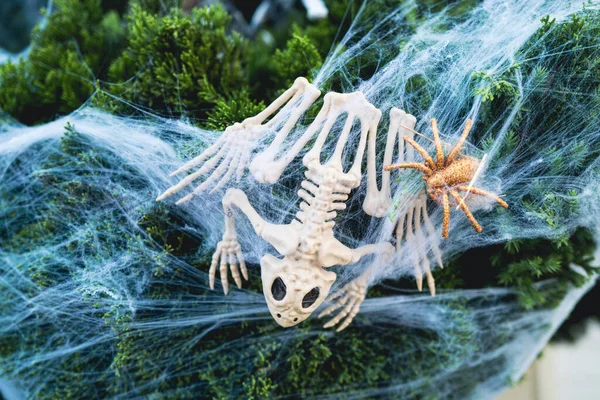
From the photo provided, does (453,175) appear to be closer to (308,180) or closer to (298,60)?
(308,180)

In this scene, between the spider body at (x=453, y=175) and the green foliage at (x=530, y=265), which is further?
the green foliage at (x=530, y=265)

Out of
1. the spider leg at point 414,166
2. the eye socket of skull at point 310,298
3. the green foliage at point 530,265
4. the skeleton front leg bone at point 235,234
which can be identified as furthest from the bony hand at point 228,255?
the green foliage at point 530,265

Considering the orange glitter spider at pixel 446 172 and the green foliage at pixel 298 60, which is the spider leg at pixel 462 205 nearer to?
the orange glitter spider at pixel 446 172

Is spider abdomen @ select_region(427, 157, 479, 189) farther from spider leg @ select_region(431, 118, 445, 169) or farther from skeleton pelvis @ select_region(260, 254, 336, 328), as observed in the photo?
skeleton pelvis @ select_region(260, 254, 336, 328)

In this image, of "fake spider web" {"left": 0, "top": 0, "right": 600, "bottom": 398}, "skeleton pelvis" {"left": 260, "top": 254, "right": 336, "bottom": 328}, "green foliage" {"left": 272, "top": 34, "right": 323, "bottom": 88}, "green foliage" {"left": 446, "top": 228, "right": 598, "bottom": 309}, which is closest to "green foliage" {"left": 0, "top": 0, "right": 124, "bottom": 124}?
"fake spider web" {"left": 0, "top": 0, "right": 600, "bottom": 398}

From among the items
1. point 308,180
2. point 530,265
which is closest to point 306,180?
point 308,180
